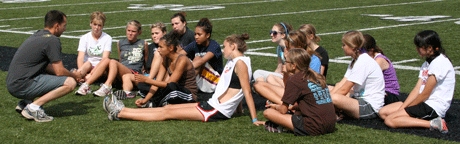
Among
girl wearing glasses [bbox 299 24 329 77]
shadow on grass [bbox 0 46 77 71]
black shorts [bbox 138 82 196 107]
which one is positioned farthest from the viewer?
shadow on grass [bbox 0 46 77 71]

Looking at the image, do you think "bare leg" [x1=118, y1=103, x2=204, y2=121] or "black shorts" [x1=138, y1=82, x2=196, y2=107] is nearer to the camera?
"bare leg" [x1=118, y1=103, x2=204, y2=121]

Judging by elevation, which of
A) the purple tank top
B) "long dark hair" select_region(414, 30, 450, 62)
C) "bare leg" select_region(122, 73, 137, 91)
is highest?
"long dark hair" select_region(414, 30, 450, 62)

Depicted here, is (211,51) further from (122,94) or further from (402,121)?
(402,121)

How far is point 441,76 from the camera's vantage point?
8.27 metres

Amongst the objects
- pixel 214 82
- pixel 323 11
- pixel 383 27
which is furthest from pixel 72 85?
pixel 323 11

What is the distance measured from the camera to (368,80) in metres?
8.83

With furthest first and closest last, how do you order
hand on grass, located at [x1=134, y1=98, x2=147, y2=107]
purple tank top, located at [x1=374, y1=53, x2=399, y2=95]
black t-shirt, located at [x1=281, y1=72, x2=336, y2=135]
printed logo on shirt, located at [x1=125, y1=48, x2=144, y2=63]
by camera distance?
printed logo on shirt, located at [x1=125, y1=48, x2=144, y2=63] → hand on grass, located at [x1=134, y1=98, x2=147, y2=107] → purple tank top, located at [x1=374, y1=53, x2=399, y2=95] → black t-shirt, located at [x1=281, y1=72, x2=336, y2=135]

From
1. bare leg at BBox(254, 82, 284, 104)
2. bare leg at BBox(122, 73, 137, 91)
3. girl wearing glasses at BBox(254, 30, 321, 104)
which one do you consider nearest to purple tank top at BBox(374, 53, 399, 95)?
girl wearing glasses at BBox(254, 30, 321, 104)

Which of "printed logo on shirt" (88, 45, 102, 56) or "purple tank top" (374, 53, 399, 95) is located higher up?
"purple tank top" (374, 53, 399, 95)

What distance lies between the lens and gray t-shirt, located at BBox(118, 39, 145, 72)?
11.5 meters

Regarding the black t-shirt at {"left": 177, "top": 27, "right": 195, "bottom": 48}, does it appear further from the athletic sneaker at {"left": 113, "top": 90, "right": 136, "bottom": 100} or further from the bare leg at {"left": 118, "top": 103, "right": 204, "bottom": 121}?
the bare leg at {"left": 118, "top": 103, "right": 204, "bottom": 121}

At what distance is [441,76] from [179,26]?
4.33 metres

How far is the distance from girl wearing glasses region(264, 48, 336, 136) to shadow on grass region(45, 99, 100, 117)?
2.77 m

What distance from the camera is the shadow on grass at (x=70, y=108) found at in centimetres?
955
